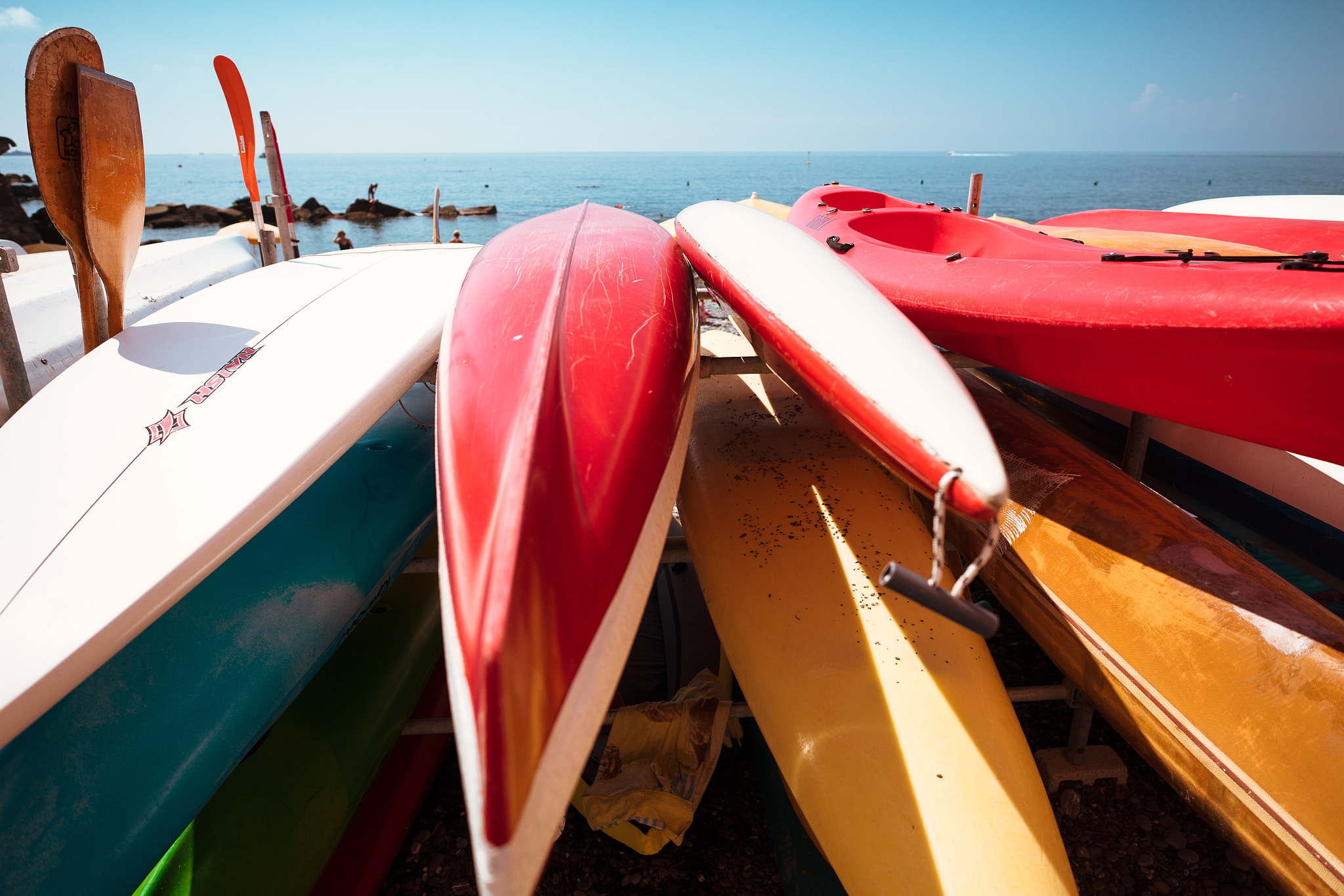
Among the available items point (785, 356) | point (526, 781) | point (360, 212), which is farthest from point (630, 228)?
point (360, 212)

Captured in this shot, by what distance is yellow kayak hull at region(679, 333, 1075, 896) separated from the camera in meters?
1.52

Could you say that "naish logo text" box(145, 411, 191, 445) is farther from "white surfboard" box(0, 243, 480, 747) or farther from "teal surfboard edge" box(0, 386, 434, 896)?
"teal surfboard edge" box(0, 386, 434, 896)

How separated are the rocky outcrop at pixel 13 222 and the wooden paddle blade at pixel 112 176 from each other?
13.2 meters

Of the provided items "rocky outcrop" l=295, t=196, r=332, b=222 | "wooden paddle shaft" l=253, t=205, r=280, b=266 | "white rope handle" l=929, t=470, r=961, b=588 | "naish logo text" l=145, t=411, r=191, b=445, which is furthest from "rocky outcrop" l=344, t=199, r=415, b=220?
"white rope handle" l=929, t=470, r=961, b=588

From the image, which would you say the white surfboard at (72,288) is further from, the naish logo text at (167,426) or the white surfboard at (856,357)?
the white surfboard at (856,357)

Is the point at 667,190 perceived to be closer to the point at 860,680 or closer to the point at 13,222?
the point at 13,222

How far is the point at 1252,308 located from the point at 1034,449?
96 centimetres

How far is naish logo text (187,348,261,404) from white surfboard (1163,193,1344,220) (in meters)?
5.26

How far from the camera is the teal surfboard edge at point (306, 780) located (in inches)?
68.3

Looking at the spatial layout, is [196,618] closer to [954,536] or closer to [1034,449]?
[954,536]

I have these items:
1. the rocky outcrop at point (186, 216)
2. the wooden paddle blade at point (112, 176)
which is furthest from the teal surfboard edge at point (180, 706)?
the rocky outcrop at point (186, 216)

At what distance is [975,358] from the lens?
8.12 feet

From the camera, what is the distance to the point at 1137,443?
2.77 m

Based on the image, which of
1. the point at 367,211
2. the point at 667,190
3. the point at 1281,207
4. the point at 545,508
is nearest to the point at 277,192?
the point at 545,508
